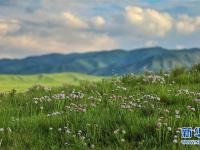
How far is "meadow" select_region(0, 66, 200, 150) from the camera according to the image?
8797 mm

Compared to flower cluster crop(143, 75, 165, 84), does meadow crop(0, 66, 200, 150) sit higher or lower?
lower

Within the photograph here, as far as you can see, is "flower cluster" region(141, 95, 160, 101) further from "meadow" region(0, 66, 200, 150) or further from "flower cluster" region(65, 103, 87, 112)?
"flower cluster" region(65, 103, 87, 112)

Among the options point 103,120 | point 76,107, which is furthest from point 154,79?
point 103,120

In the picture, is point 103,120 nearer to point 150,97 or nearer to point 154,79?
point 150,97

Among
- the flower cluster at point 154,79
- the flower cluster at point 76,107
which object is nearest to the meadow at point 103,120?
the flower cluster at point 76,107

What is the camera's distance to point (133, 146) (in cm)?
852

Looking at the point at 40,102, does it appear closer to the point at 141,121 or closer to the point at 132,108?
the point at 132,108

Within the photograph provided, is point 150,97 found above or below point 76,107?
above

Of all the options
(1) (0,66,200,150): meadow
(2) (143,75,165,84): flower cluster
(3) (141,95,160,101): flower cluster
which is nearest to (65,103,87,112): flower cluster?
(1) (0,66,200,150): meadow

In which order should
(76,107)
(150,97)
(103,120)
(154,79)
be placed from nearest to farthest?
(103,120)
(76,107)
(150,97)
(154,79)

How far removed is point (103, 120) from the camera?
9.81m

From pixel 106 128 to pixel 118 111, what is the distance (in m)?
1.04

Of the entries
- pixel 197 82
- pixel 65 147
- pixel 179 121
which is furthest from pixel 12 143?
pixel 197 82

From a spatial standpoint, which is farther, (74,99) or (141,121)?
(74,99)
